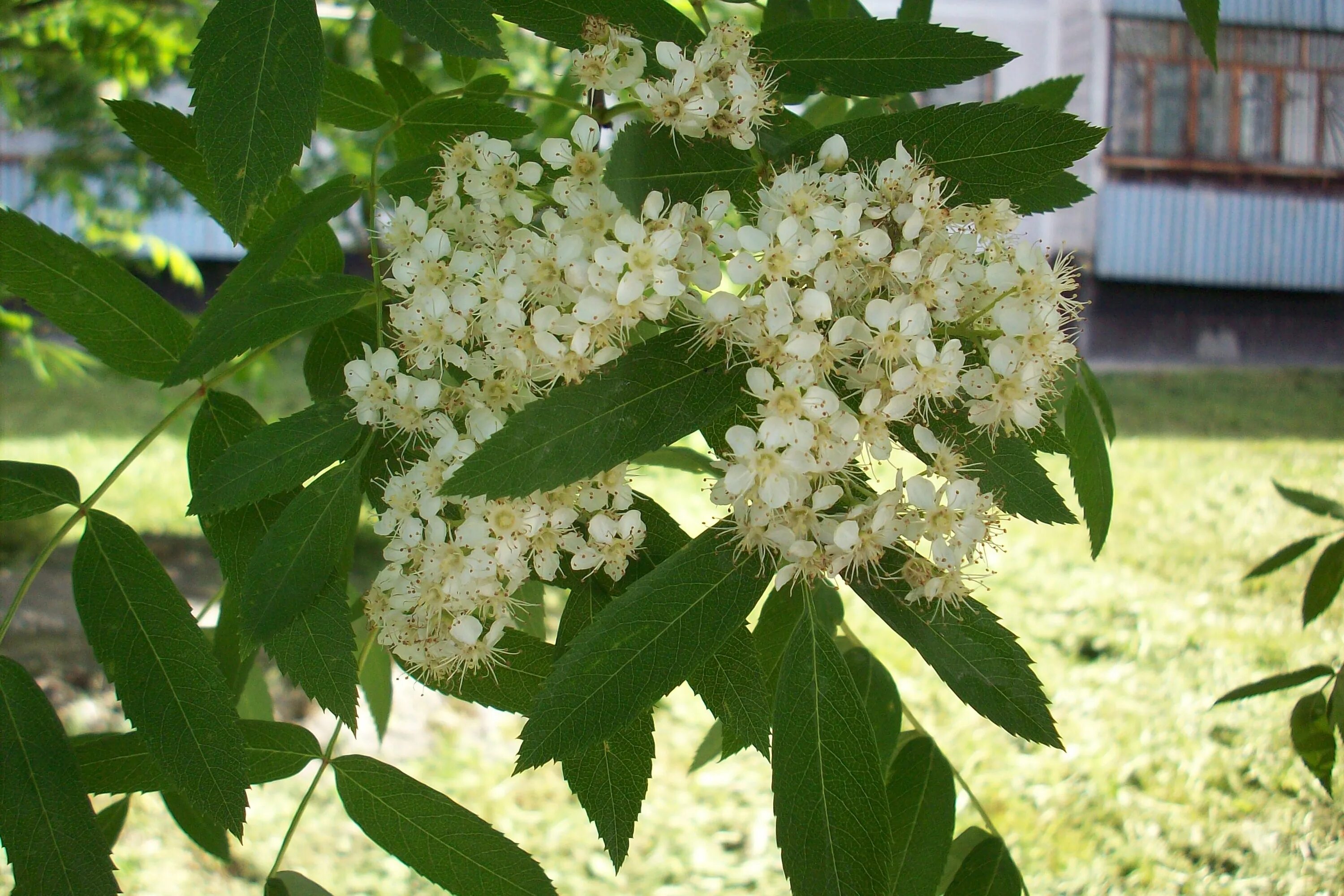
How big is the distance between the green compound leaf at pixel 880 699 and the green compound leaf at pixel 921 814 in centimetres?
2

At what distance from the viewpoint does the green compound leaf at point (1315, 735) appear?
1.36 m

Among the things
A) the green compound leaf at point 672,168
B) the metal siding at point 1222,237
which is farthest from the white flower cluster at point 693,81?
the metal siding at point 1222,237

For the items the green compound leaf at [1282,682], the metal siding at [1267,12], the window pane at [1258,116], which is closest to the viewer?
the green compound leaf at [1282,682]

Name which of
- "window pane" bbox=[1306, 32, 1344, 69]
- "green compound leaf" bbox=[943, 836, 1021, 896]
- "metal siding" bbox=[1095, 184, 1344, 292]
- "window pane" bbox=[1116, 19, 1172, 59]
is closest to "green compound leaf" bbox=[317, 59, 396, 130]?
"green compound leaf" bbox=[943, 836, 1021, 896]

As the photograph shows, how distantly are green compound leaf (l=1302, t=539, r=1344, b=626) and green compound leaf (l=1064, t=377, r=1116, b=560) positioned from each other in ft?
2.36

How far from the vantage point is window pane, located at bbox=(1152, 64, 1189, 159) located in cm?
756

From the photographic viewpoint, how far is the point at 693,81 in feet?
2.67

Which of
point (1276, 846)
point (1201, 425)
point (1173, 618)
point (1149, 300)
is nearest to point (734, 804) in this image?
point (1276, 846)

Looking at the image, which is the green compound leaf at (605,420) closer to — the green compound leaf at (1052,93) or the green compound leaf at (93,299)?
the green compound leaf at (93,299)

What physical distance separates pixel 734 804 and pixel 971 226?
2.57 metres

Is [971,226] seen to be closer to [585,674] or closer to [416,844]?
[585,674]

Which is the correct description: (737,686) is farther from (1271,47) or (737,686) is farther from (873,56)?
(1271,47)

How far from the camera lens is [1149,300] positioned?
7.95 m

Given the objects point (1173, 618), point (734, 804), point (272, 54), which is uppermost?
point (272, 54)
